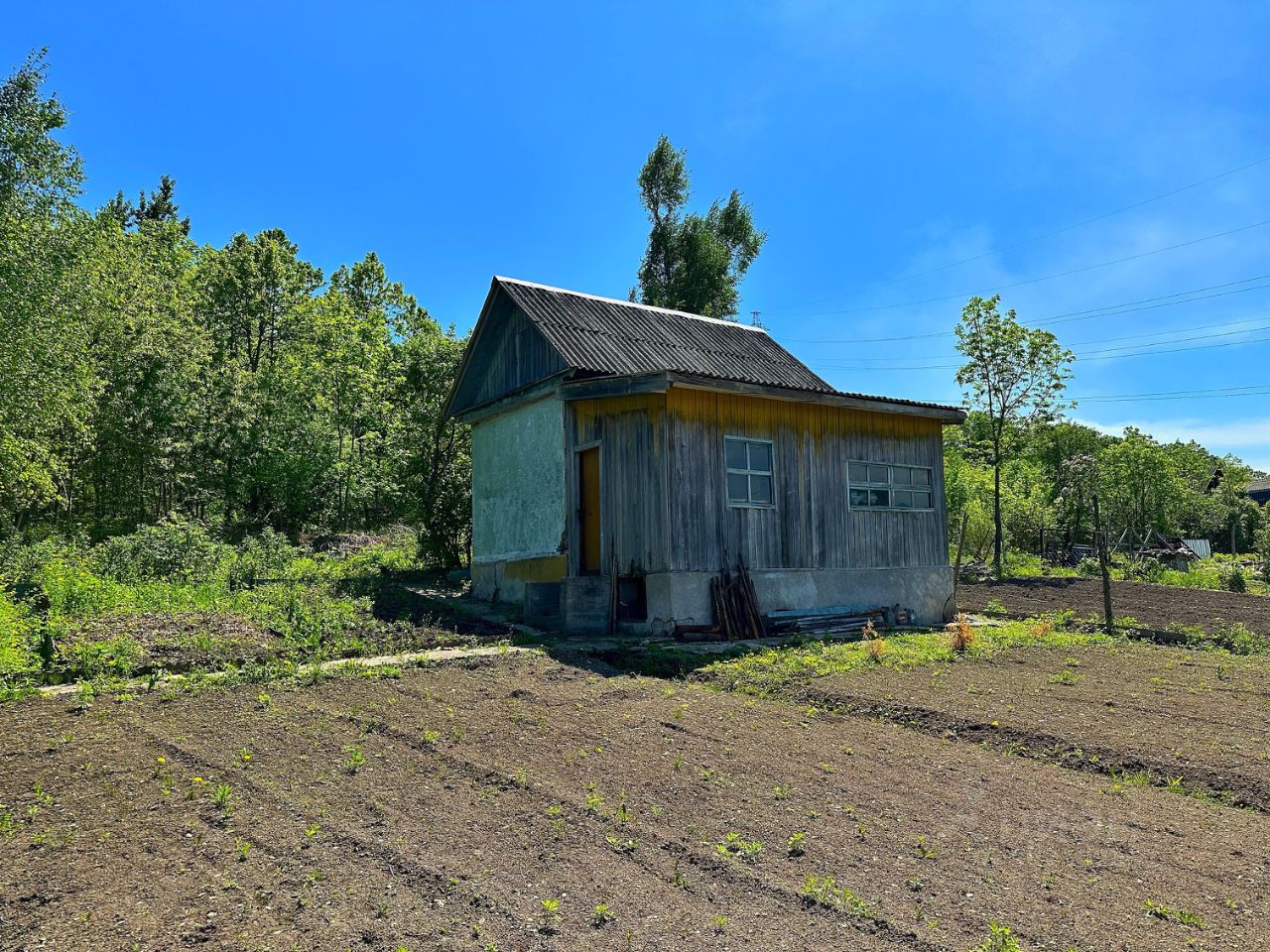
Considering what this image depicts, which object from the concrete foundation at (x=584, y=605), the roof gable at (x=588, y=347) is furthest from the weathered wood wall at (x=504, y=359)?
the concrete foundation at (x=584, y=605)

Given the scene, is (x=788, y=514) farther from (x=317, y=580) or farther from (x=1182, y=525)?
(x=1182, y=525)

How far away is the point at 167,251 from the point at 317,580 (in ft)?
74.0

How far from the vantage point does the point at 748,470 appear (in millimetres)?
12711

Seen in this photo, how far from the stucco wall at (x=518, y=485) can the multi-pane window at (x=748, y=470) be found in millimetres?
2703

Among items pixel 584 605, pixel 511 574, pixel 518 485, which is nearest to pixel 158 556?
pixel 511 574

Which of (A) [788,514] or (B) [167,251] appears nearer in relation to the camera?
(A) [788,514]

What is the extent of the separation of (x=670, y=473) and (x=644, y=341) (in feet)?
14.8

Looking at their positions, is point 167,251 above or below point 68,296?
above

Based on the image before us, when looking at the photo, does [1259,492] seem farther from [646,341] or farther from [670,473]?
[670,473]

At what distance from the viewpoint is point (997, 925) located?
3.40 metres

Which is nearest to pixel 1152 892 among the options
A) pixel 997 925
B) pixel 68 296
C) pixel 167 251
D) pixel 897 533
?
pixel 997 925

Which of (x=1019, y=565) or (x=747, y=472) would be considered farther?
(x=1019, y=565)

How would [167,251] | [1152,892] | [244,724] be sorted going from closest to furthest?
[1152,892] < [244,724] < [167,251]

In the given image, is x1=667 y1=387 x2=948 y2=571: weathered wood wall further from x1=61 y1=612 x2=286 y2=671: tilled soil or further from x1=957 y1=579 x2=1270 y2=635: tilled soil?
x1=61 y1=612 x2=286 y2=671: tilled soil
